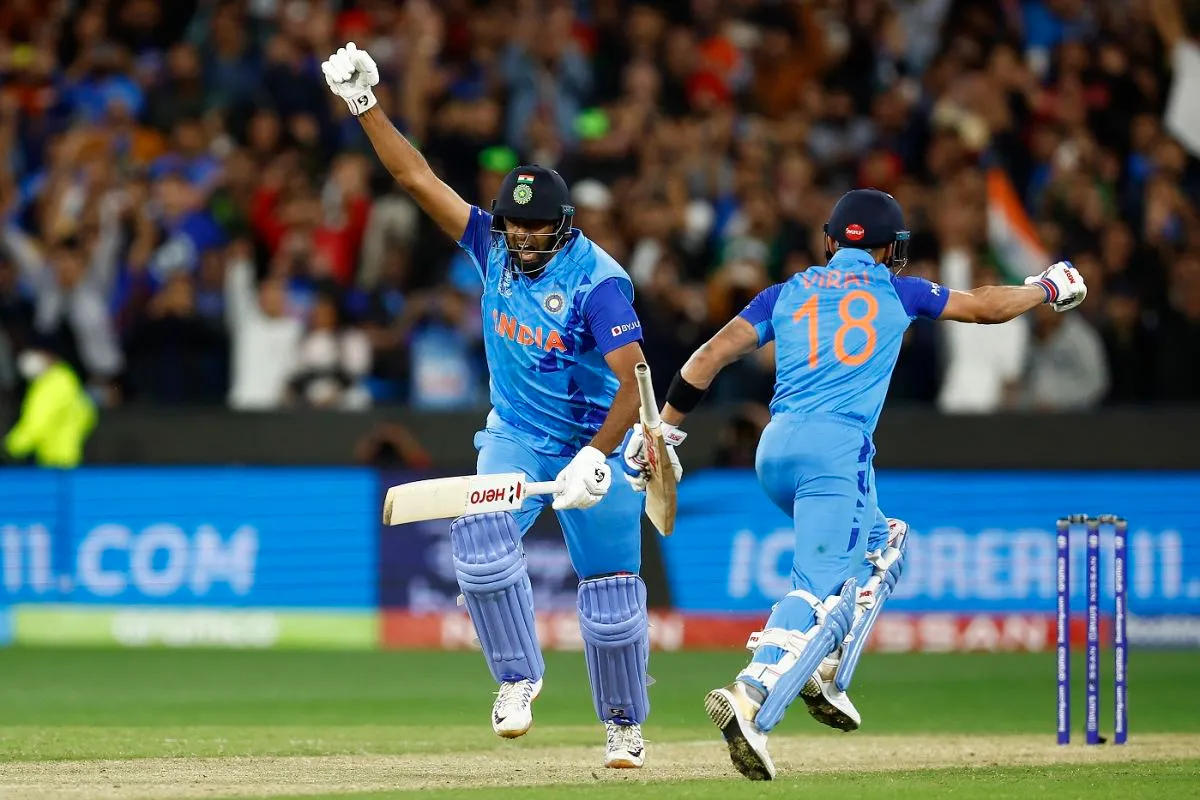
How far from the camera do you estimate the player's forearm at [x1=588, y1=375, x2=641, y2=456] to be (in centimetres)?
786

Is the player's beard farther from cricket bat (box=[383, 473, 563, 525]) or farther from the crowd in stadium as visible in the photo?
the crowd in stadium

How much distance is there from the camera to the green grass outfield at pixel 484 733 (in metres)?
7.58

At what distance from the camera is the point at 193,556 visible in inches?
581

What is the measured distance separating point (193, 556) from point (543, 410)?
7227 mm

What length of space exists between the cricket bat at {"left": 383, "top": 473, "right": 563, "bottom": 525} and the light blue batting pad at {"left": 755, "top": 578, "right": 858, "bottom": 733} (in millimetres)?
1128

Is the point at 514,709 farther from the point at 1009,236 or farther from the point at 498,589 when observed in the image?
the point at 1009,236

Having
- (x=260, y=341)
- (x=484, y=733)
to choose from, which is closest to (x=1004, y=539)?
(x=484, y=733)

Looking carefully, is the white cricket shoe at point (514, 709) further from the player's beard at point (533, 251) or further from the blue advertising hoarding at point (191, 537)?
the blue advertising hoarding at point (191, 537)

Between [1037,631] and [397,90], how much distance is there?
22.6 ft

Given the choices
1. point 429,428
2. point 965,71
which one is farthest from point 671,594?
point 965,71

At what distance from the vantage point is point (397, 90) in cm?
1694

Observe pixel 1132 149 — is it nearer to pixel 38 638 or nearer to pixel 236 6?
pixel 236 6

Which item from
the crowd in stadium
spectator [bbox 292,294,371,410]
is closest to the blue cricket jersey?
the crowd in stadium

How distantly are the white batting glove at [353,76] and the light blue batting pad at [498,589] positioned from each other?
1.78 m
